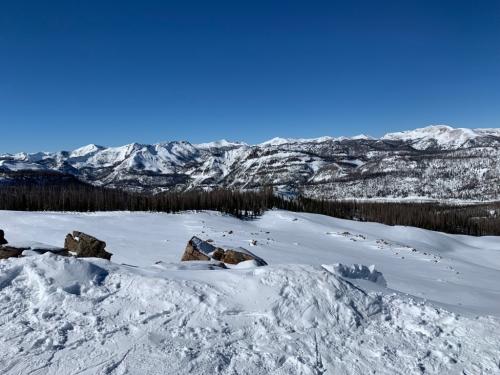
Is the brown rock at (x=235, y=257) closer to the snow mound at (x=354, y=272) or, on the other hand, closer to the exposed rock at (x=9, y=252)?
the snow mound at (x=354, y=272)

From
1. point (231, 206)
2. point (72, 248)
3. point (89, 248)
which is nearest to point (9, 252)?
point (89, 248)

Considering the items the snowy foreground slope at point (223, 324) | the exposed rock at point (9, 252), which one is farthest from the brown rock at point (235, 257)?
the exposed rock at point (9, 252)

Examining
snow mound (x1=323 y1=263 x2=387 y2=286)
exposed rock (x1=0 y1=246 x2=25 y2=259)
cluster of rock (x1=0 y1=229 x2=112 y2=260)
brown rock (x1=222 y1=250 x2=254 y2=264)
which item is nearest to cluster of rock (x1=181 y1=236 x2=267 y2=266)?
brown rock (x1=222 y1=250 x2=254 y2=264)

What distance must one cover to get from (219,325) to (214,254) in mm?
13559

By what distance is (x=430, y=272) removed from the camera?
39.6 metres

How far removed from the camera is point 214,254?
2581 cm

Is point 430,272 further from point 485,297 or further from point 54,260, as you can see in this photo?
point 54,260

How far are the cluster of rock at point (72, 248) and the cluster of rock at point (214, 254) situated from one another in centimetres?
503

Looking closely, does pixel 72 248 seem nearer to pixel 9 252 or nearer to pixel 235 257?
pixel 9 252

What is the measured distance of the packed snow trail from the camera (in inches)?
421

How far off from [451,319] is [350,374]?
176 inches

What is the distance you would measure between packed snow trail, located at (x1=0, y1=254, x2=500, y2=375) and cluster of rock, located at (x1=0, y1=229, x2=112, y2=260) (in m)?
4.90

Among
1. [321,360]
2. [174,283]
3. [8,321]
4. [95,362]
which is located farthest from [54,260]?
[321,360]

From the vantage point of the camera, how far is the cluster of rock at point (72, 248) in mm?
19250
